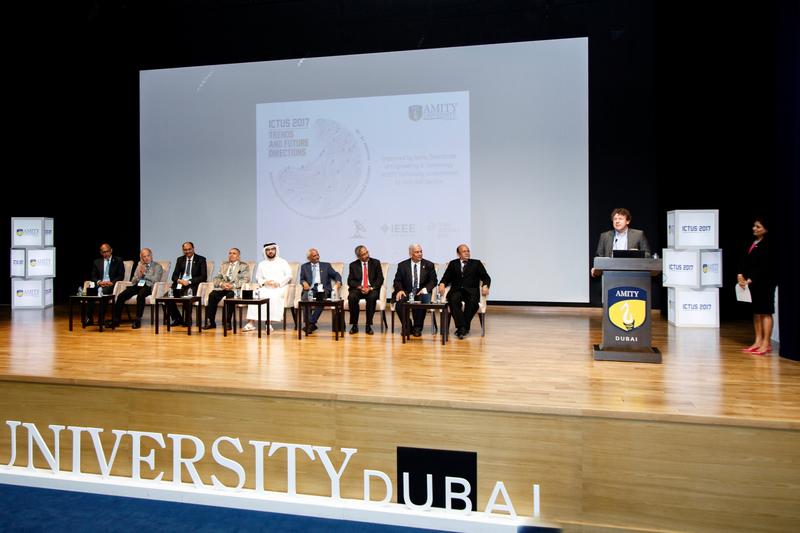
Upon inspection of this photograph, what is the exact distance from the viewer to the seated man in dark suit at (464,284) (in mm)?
6211

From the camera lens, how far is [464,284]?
6.34 m

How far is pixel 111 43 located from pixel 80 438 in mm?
7298

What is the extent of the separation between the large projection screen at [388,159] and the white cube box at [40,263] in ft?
4.17

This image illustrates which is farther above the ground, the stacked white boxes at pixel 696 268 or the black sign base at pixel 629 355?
the stacked white boxes at pixel 696 268

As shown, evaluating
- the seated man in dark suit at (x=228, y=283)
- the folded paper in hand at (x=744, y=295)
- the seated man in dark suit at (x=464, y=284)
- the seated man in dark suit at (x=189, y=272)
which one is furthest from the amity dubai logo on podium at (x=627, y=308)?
the seated man in dark suit at (x=189, y=272)

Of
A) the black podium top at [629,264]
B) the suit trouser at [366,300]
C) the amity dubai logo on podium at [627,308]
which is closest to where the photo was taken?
the black podium top at [629,264]

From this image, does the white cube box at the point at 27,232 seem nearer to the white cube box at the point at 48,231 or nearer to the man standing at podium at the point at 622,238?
the white cube box at the point at 48,231

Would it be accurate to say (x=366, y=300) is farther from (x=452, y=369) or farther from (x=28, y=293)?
(x=28, y=293)

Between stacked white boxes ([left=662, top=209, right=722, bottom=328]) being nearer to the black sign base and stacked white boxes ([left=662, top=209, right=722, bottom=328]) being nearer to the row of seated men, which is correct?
the row of seated men

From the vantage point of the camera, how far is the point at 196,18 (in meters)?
9.04

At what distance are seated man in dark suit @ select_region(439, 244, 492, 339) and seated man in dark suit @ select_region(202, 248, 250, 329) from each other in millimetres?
2274

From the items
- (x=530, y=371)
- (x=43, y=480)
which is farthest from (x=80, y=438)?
(x=530, y=371)

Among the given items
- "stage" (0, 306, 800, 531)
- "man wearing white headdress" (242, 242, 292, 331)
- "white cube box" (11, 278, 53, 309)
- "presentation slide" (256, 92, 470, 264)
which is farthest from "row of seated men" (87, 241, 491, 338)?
"white cube box" (11, 278, 53, 309)

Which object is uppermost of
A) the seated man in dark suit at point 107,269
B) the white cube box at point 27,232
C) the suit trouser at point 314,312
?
the white cube box at point 27,232
